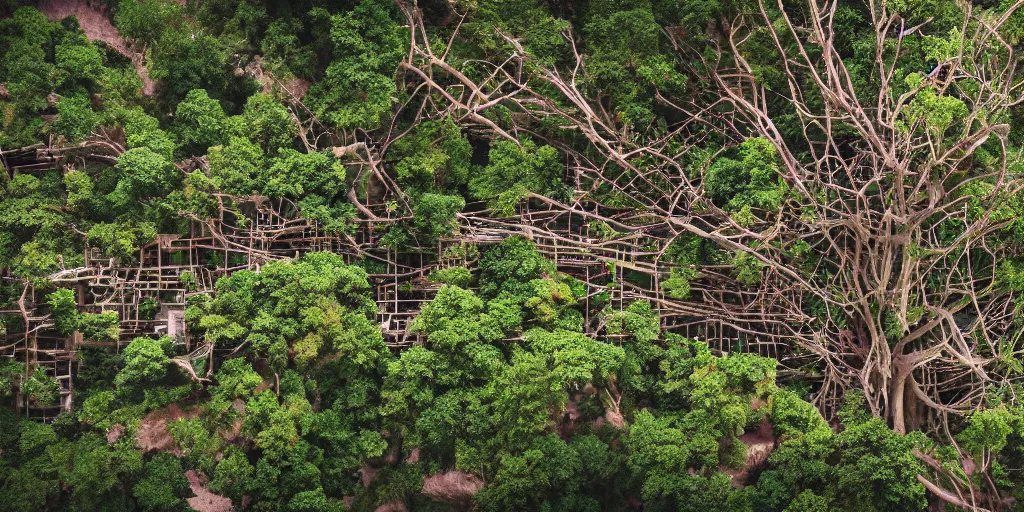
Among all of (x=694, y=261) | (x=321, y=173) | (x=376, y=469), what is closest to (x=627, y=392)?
(x=694, y=261)

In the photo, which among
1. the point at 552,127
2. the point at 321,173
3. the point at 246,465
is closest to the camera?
the point at 246,465

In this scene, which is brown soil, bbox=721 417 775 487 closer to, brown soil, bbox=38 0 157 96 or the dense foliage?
the dense foliage

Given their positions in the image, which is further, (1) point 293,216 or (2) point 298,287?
(1) point 293,216

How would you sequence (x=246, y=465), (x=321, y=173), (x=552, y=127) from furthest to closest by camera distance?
(x=552, y=127)
(x=321, y=173)
(x=246, y=465)

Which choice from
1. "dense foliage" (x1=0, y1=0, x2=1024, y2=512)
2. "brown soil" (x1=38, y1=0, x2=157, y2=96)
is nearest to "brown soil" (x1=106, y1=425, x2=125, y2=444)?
"dense foliage" (x1=0, y1=0, x2=1024, y2=512)

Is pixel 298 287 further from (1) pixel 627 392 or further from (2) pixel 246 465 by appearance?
(1) pixel 627 392

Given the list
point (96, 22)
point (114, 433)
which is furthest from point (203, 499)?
point (96, 22)

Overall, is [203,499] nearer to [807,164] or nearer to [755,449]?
[755,449]
